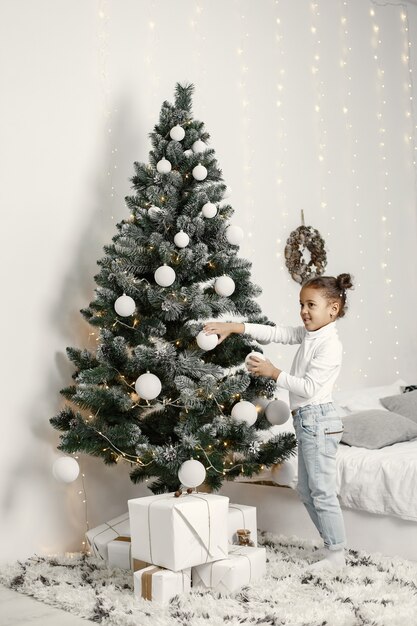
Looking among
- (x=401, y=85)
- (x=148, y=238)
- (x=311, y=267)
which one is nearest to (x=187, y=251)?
(x=148, y=238)

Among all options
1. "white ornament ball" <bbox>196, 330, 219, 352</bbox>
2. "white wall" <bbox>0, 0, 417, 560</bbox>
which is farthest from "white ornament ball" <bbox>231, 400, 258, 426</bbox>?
"white wall" <bbox>0, 0, 417, 560</bbox>

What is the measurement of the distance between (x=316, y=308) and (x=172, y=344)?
582 mm

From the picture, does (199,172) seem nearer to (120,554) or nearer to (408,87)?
(120,554)

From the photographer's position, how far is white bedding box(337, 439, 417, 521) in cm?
284

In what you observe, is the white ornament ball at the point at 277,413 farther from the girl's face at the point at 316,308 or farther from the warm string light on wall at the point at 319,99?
the warm string light on wall at the point at 319,99

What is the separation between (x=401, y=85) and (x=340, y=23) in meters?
0.73

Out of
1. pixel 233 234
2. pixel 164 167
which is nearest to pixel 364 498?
pixel 233 234

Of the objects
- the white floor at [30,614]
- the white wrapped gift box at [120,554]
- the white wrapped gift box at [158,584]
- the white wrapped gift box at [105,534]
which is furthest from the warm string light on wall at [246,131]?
the white floor at [30,614]

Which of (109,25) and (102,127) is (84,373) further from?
(109,25)

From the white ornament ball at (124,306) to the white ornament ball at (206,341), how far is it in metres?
0.28

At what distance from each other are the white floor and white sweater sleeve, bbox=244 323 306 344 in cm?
124

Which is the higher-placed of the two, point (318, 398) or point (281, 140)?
point (281, 140)

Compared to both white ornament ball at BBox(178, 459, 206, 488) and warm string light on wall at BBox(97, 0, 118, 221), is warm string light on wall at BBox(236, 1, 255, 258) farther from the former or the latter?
white ornament ball at BBox(178, 459, 206, 488)

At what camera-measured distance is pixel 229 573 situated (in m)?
2.55
